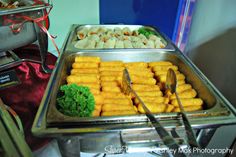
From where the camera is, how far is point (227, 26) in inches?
Result: 52.1

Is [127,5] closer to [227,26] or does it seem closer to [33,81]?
[227,26]

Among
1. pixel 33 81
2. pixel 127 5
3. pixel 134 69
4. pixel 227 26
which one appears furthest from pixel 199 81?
pixel 127 5

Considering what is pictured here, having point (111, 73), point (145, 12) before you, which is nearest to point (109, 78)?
point (111, 73)

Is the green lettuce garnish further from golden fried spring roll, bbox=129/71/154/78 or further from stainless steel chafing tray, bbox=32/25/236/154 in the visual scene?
golden fried spring roll, bbox=129/71/154/78

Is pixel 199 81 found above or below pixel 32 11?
below

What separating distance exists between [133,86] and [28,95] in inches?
22.3

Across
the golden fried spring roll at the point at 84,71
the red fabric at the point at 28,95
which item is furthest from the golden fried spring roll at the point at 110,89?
the red fabric at the point at 28,95

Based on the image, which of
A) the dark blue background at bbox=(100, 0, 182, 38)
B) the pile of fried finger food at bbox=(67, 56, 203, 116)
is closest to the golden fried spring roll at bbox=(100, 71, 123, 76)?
the pile of fried finger food at bbox=(67, 56, 203, 116)

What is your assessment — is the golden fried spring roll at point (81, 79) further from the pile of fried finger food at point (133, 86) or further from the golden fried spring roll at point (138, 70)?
the golden fried spring roll at point (138, 70)

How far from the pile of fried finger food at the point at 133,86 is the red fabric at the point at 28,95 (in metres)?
0.28

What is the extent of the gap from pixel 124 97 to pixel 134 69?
0.21 meters

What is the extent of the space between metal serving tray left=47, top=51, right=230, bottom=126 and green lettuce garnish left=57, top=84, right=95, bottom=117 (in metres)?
0.03

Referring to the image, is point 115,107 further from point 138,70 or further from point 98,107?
point 138,70

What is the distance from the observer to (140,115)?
0.61 metres
